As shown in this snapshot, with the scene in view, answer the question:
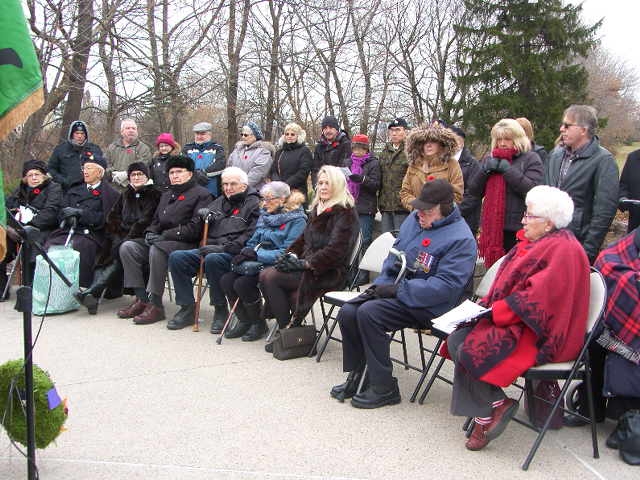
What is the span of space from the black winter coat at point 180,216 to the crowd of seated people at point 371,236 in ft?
0.05

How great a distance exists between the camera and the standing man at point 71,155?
7672 millimetres

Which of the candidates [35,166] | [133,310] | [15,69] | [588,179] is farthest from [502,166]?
[35,166]

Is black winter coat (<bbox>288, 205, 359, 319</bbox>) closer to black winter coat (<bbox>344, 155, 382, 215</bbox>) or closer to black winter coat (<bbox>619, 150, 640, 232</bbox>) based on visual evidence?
black winter coat (<bbox>344, 155, 382, 215</bbox>)

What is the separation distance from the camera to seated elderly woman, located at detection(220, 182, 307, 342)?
549cm

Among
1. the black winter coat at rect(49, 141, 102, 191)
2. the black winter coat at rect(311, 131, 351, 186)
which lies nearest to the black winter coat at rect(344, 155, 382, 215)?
the black winter coat at rect(311, 131, 351, 186)

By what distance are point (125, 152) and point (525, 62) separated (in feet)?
42.9

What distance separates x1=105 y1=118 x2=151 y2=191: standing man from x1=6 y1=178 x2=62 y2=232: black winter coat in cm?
80

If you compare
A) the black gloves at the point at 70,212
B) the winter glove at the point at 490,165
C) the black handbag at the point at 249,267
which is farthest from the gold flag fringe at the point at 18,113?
the black gloves at the point at 70,212

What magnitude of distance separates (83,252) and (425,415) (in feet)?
14.2

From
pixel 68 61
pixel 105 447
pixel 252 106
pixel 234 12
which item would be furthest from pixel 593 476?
pixel 252 106

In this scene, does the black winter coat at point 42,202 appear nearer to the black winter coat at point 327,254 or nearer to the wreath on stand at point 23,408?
the black winter coat at point 327,254

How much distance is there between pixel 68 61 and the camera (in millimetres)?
9273

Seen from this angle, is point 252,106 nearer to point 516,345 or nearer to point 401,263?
point 401,263

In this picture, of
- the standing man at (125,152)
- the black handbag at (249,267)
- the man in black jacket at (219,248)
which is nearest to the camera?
the black handbag at (249,267)
